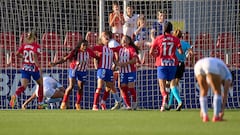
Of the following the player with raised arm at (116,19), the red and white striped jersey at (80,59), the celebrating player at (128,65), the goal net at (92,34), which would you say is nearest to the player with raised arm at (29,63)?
the red and white striped jersey at (80,59)

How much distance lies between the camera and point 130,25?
87.0 feet

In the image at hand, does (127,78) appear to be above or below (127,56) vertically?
below

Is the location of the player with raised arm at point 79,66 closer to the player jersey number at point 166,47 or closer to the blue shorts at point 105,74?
the blue shorts at point 105,74

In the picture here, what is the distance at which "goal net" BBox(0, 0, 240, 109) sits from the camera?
2622 cm

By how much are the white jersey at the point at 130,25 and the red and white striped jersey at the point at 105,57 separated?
8.66 feet

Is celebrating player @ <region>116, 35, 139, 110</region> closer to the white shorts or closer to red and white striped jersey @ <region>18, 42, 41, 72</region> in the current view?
red and white striped jersey @ <region>18, 42, 41, 72</region>

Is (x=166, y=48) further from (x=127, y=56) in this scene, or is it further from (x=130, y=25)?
(x=130, y=25)

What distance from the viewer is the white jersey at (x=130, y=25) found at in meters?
26.4

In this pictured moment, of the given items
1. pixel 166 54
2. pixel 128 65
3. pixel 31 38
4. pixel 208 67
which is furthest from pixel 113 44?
pixel 208 67

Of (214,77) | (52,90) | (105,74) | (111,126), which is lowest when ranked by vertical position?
(111,126)

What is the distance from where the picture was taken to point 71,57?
78.4ft

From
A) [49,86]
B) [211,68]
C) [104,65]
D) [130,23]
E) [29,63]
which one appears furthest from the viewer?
[130,23]

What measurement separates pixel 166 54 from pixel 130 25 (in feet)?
16.9

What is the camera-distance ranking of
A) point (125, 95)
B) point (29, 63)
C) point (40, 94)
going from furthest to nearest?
point (40, 94)
point (29, 63)
point (125, 95)
